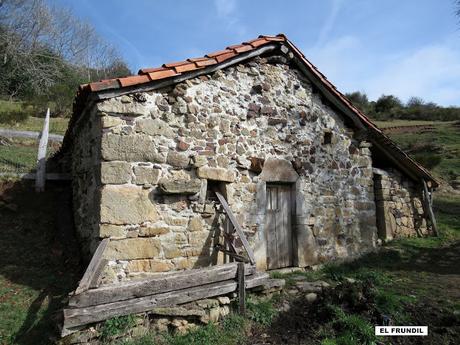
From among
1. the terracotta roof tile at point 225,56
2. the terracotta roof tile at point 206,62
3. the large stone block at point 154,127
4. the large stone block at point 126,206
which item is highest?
the terracotta roof tile at point 225,56

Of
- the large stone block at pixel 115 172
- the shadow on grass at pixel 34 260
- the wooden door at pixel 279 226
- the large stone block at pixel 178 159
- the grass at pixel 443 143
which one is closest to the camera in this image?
the shadow on grass at pixel 34 260

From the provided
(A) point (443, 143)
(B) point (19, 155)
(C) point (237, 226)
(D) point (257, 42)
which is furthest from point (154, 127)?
(A) point (443, 143)

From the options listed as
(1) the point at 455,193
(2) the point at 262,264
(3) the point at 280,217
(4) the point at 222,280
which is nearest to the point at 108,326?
(4) the point at 222,280

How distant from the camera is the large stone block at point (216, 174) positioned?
5359 mm

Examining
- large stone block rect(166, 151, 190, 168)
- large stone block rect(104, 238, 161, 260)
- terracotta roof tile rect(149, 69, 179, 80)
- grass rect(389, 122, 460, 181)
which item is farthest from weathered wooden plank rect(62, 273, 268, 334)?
grass rect(389, 122, 460, 181)

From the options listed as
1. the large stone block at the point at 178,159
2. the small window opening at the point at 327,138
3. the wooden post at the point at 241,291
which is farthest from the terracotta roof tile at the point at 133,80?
the small window opening at the point at 327,138

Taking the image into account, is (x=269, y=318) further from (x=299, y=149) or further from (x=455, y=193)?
(x=455, y=193)

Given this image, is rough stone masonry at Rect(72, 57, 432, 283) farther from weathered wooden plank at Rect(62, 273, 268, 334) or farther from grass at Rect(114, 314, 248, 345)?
grass at Rect(114, 314, 248, 345)

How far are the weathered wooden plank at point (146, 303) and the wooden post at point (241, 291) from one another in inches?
3.2

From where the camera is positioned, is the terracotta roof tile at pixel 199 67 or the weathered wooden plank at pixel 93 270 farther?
the terracotta roof tile at pixel 199 67

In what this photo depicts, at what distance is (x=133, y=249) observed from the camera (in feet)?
15.2

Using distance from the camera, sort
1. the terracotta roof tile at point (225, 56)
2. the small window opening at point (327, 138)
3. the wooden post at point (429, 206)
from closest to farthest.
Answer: the terracotta roof tile at point (225, 56) < the small window opening at point (327, 138) < the wooden post at point (429, 206)

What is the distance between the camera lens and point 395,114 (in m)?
32.8

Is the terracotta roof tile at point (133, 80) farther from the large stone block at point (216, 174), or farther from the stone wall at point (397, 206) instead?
the stone wall at point (397, 206)
